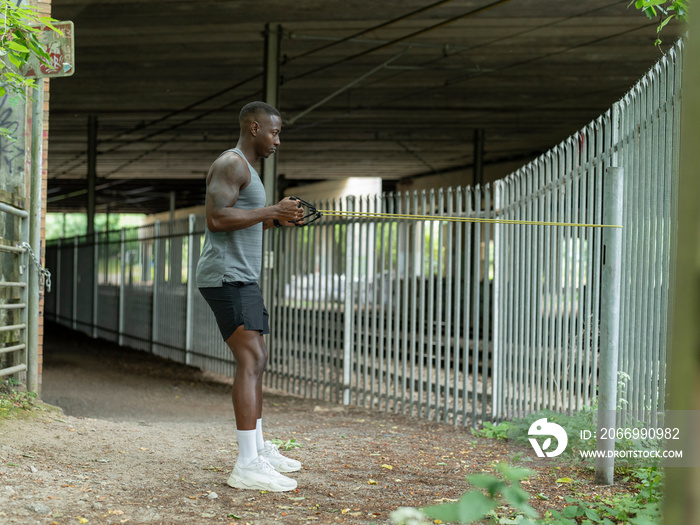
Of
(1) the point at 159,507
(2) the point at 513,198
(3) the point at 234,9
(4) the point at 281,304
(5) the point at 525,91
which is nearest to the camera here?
(1) the point at 159,507

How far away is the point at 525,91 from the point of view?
16.7m

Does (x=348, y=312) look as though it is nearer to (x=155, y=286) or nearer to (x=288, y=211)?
(x=288, y=211)

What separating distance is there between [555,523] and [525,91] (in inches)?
587

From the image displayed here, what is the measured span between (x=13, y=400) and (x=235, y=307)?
2.65 meters

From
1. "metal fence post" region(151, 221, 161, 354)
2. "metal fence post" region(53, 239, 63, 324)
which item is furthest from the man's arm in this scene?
"metal fence post" region(53, 239, 63, 324)

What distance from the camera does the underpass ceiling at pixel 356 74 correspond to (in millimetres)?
11461

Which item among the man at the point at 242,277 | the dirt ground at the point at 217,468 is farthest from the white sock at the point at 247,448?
the dirt ground at the point at 217,468

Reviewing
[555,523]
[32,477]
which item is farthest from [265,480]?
[555,523]

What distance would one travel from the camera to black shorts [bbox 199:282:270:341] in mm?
3895

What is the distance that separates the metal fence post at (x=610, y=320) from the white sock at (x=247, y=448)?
1.88 metres

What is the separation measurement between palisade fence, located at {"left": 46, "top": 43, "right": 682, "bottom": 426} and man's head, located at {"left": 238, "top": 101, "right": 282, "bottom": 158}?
2121 millimetres

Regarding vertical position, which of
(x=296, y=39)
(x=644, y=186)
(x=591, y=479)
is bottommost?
(x=591, y=479)

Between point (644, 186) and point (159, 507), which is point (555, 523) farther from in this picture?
point (644, 186)

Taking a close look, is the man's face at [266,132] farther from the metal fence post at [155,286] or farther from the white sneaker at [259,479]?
the metal fence post at [155,286]
